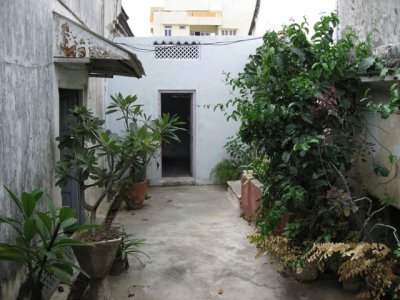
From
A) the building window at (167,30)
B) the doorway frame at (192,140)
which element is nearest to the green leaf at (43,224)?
the doorway frame at (192,140)

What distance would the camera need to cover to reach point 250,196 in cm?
655

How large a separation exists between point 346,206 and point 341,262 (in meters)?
0.66

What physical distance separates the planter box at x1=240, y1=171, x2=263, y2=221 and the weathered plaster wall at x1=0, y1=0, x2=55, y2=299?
3127mm

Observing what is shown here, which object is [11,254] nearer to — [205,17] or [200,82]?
[200,82]

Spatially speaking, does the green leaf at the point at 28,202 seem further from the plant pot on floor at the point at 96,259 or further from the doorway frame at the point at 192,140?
the doorway frame at the point at 192,140

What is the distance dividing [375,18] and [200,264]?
3.27m

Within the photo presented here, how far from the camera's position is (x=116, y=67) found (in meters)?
5.40

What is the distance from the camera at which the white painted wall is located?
9914mm

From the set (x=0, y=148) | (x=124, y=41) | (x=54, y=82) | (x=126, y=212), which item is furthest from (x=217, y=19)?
(x=0, y=148)

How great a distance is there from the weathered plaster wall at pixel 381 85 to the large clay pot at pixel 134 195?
4525 millimetres

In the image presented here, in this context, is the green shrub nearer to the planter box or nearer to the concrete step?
the concrete step

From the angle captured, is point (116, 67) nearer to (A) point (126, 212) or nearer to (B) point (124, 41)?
(A) point (126, 212)

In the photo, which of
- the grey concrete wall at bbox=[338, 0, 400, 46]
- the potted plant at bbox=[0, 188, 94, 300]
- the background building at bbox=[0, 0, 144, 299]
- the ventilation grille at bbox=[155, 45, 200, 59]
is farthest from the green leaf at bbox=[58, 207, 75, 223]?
the ventilation grille at bbox=[155, 45, 200, 59]

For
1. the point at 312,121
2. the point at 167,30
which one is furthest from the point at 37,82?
the point at 167,30
